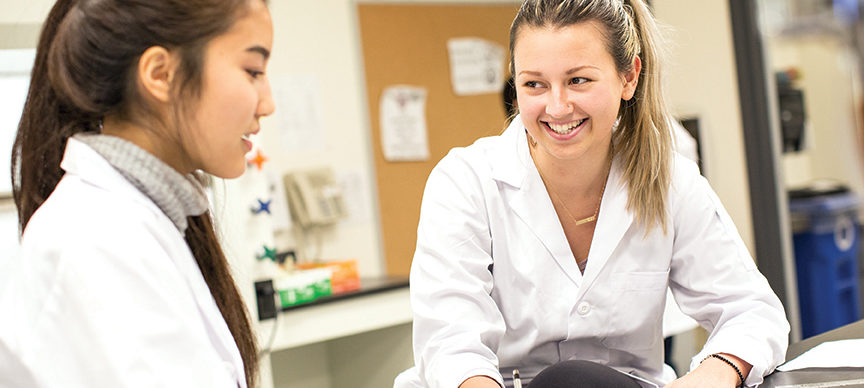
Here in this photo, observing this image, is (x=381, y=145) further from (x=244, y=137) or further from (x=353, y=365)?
(x=244, y=137)

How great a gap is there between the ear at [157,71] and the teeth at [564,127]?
694mm

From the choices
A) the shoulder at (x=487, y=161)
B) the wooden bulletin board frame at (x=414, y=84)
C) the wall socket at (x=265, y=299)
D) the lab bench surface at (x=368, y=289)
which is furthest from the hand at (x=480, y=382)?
the wooden bulletin board frame at (x=414, y=84)

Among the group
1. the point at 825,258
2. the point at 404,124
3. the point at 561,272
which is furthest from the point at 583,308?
the point at 825,258

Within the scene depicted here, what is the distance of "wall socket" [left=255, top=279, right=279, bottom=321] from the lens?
2.38 m

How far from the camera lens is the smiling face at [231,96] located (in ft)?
2.91

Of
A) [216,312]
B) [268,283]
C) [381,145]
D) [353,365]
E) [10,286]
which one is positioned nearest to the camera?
[10,286]

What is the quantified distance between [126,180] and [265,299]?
1.56 m

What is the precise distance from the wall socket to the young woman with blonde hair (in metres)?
1.05

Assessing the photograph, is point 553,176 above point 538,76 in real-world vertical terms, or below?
below

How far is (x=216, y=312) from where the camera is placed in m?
0.91

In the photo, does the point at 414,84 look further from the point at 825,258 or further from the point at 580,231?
the point at 580,231

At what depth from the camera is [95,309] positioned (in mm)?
748

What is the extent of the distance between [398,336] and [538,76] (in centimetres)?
175

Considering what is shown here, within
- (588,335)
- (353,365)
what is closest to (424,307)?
(588,335)
